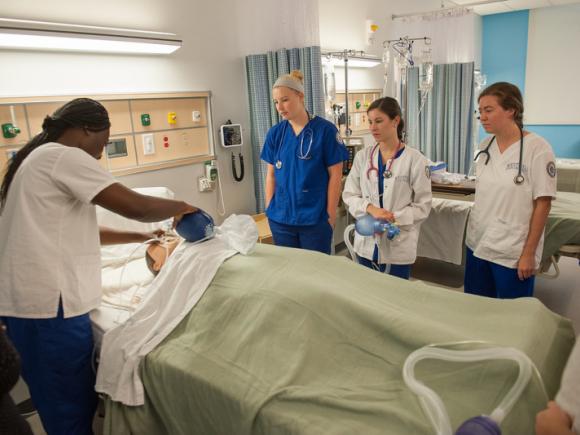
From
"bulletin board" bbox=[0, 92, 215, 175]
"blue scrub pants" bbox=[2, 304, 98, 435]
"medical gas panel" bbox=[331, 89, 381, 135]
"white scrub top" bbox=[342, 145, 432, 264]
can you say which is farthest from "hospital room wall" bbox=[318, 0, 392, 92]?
"blue scrub pants" bbox=[2, 304, 98, 435]

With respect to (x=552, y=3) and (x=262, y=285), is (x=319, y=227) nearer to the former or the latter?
(x=262, y=285)

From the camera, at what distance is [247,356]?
1.40m

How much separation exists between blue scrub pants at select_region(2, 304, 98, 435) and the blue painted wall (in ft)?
23.5

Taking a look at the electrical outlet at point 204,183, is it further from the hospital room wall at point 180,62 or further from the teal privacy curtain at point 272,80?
the teal privacy curtain at point 272,80

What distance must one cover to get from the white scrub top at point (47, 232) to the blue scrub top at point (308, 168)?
1.20m

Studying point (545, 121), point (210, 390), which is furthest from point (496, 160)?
point (545, 121)

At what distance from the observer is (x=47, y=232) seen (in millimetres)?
1370

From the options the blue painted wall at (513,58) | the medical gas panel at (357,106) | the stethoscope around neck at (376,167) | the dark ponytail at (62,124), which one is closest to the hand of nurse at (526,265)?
the stethoscope around neck at (376,167)

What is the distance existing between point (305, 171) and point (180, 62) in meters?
1.27

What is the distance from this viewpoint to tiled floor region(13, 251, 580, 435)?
2.92 m

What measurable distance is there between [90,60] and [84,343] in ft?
5.70

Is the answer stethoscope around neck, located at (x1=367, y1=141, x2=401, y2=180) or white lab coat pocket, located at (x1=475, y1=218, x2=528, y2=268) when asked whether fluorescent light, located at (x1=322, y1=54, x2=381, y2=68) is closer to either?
stethoscope around neck, located at (x1=367, y1=141, x2=401, y2=180)

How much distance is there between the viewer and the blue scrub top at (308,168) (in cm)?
238

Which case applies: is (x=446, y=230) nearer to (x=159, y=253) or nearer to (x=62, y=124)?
(x=159, y=253)
